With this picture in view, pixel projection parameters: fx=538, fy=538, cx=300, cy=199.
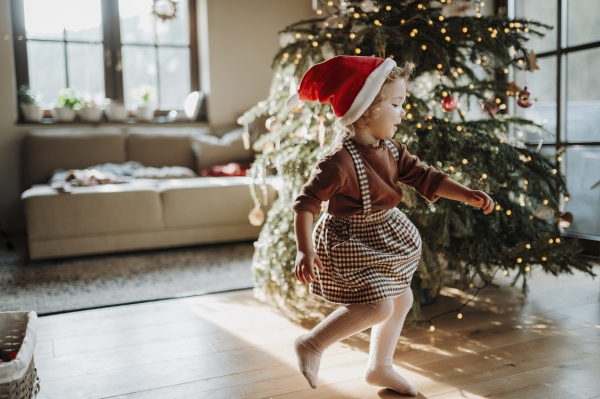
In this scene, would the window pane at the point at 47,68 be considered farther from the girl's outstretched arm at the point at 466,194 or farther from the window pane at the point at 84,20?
the girl's outstretched arm at the point at 466,194

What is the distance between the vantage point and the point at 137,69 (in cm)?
482

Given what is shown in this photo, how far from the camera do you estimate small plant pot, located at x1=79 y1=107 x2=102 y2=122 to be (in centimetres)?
444

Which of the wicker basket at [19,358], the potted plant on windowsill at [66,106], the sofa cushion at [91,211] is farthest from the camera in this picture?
the potted plant on windowsill at [66,106]

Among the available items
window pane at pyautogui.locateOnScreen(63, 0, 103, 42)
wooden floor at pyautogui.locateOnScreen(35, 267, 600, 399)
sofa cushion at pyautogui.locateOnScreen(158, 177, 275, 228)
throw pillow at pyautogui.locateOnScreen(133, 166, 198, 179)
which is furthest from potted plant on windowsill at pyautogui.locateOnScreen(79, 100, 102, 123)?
wooden floor at pyautogui.locateOnScreen(35, 267, 600, 399)

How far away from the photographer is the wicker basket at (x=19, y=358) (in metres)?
1.17

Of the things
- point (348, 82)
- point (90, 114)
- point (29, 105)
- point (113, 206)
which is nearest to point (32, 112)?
point (29, 105)

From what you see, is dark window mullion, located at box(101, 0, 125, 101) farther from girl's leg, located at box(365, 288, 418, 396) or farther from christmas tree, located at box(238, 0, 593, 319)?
girl's leg, located at box(365, 288, 418, 396)

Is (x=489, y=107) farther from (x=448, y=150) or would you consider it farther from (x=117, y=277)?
(x=117, y=277)

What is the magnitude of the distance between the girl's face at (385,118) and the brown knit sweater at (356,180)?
3 centimetres

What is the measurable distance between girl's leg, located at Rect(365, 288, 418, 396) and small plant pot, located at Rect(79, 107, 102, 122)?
371cm

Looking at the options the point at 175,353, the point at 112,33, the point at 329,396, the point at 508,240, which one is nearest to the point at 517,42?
the point at 508,240

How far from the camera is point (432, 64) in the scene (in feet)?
6.64

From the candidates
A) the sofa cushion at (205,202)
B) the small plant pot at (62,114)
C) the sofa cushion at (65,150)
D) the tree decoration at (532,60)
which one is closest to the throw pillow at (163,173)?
the sofa cushion at (205,202)

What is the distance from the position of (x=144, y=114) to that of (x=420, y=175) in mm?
3682
